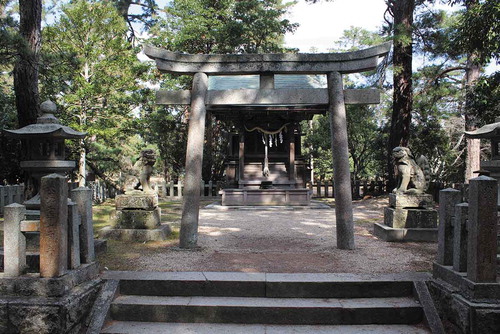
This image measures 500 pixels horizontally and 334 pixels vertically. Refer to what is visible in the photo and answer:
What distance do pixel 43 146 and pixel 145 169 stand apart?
211 cm

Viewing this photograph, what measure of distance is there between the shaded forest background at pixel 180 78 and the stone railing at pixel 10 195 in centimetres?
138

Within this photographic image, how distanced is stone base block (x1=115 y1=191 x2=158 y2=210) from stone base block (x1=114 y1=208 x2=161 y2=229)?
0.34ft

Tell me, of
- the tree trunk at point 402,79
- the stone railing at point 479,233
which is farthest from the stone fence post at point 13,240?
the tree trunk at point 402,79

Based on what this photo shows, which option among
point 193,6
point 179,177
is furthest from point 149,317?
point 179,177

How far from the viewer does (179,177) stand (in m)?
23.7

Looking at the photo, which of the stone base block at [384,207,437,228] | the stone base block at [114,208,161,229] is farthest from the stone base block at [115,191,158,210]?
the stone base block at [384,207,437,228]

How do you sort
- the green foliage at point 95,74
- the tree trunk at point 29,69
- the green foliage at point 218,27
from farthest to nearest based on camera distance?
the green foliage at point 218,27
the green foliage at point 95,74
the tree trunk at point 29,69

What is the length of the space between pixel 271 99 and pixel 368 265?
354 centimetres

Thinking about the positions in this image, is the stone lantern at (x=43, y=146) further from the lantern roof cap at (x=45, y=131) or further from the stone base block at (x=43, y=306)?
the stone base block at (x=43, y=306)

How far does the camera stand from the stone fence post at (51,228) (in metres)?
4.04

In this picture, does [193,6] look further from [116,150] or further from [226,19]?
[116,150]

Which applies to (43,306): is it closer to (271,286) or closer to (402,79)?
(271,286)

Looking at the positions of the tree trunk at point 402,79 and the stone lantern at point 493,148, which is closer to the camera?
the stone lantern at point 493,148

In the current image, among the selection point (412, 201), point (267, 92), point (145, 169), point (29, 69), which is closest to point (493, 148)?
point (412, 201)
